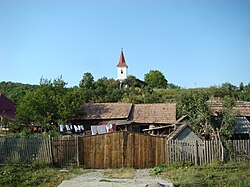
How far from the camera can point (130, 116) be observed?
2988 centimetres

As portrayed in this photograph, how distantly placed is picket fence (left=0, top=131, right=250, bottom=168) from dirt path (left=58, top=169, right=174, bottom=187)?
3.14 feet

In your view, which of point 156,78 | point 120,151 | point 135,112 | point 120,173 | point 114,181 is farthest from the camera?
point 156,78


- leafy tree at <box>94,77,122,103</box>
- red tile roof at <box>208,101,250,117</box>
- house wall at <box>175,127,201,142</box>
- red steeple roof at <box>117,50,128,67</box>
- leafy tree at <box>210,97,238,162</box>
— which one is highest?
red steeple roof at <box>117,50,128,67</box>

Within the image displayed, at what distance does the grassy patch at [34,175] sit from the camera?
453 inches

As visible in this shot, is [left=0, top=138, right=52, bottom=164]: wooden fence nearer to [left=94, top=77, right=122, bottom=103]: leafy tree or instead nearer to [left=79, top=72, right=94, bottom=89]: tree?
[left=94, top=77, right=122, bottom=103]: leafy tree

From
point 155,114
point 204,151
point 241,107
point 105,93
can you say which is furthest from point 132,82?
point 204,151

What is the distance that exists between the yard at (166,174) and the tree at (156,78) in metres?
64.6

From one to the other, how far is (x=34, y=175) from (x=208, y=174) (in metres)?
7.50

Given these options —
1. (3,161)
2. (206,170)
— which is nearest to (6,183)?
(3,161)

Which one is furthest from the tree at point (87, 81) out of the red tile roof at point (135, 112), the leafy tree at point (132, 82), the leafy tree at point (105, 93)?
the red tile roof at point (135, 112)

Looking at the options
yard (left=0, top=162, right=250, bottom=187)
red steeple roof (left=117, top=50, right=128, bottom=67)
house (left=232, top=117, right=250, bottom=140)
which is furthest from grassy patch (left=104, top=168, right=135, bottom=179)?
red steeple roof (left=117, top=50, right=128, bottom=67)

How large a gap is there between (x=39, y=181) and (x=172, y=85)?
190 ft

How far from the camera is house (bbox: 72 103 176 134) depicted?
93.1 feet

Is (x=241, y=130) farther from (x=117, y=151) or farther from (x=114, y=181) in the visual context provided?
(x=114, y=181)
